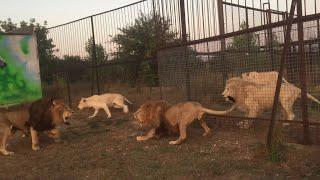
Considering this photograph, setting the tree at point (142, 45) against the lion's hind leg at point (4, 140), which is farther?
the tree at point (142, 45)

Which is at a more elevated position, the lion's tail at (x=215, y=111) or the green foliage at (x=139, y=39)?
the green foliage at (x=139, y=39)

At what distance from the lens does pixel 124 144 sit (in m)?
9.36

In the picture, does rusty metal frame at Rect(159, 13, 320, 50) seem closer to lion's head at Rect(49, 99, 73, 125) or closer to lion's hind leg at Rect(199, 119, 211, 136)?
lion's hind leg at Rect(199, 119, 211, 136)

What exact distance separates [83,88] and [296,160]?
10.6 meters

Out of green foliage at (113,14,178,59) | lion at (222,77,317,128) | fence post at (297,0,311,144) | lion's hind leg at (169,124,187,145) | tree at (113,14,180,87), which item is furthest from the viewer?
green foliage at (113,14,178,59)

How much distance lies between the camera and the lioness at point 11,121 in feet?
31.0

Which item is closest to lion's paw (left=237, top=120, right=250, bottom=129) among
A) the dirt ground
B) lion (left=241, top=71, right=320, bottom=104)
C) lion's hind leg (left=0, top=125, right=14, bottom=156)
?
the dirt ground

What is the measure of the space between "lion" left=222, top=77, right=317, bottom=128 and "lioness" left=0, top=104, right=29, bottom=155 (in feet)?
13.3

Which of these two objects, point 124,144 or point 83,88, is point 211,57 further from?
point 83,88

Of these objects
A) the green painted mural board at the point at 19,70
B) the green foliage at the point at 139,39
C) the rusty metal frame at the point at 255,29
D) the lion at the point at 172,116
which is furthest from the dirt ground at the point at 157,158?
the green painted mural board at the point at 19,70

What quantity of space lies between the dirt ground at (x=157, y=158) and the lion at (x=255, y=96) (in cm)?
47

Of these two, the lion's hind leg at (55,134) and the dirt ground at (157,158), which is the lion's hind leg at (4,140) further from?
the lion's hind leg at (55,134)

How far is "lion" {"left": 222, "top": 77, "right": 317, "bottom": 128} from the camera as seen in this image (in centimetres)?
859

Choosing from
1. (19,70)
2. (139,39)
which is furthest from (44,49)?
(139,39)
